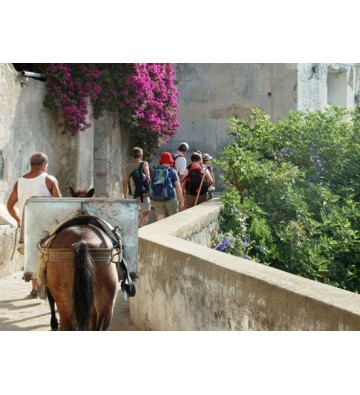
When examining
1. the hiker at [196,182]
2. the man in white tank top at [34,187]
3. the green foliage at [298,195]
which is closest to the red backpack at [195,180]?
the hiker at [196,182]

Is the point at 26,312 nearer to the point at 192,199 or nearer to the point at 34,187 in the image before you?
the point at 34,187

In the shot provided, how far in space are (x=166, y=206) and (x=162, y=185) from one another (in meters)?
0.25

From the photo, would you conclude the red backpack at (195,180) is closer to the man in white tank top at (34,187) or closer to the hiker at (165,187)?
the hiker at (165,187)

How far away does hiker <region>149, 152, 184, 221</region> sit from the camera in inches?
313

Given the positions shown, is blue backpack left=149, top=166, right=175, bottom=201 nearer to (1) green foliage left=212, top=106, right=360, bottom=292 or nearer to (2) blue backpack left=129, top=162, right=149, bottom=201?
(2) blue backpack left=129, top=162, right=149, bottom=201

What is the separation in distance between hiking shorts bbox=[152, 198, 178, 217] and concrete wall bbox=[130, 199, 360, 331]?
226 cm

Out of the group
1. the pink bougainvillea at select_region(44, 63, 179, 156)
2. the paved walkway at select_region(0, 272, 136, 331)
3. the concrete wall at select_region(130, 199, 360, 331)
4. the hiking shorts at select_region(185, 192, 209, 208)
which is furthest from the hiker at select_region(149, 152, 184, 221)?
the concrete wall at select_region(130, 199, 360, 331)

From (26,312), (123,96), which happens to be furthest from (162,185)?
(123,96)

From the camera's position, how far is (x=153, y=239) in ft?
16.3

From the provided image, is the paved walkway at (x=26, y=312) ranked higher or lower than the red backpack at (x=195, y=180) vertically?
lower

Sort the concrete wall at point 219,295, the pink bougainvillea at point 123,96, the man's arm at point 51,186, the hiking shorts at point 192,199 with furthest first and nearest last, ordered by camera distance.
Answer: the pink bougainvillea at point 123,96
the hiking shorts at point 192,199
the man's arm at point 51,186
the concrete wall at point 219,295

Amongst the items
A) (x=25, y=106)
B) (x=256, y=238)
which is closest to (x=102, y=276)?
(x=256, y=238)

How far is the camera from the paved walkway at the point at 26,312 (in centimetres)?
491

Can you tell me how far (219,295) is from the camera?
13.4 ft
